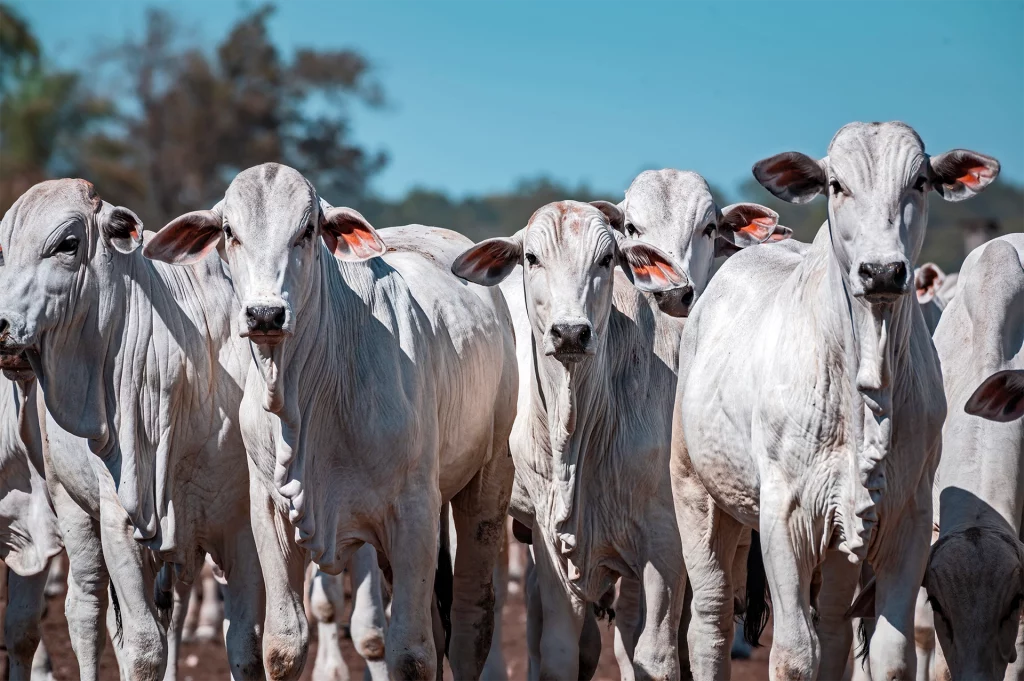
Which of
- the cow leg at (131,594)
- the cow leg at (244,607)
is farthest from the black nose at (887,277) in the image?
the cow leg at (131,594)

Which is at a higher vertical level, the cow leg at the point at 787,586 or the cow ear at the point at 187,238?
the cow ear at the point at 187,238

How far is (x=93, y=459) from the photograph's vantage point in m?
6.60

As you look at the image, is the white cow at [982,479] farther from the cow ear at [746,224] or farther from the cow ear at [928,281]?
the cow ear at [928,281]

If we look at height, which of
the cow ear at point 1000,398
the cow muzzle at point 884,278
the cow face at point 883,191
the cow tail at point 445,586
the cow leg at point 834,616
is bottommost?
the cow leg at point 834,616

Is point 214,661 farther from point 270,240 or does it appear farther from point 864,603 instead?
point 864,603

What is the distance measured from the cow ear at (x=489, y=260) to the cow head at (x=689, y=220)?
1051mm

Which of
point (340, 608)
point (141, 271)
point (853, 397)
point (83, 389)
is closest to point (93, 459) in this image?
point (83, 389)

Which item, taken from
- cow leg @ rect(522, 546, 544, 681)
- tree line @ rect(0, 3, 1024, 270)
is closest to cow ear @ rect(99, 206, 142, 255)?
cow leg @ rect(522, 546, 544, 681)

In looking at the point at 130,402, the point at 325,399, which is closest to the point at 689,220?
the point at 325,399

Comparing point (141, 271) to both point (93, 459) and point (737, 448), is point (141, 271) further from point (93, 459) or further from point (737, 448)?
point (737, 448)

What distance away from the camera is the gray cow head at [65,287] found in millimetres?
6336

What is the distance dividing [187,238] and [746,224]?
10.6 ft

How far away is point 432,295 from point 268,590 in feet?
5.60

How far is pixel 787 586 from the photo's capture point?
540 centimetres
